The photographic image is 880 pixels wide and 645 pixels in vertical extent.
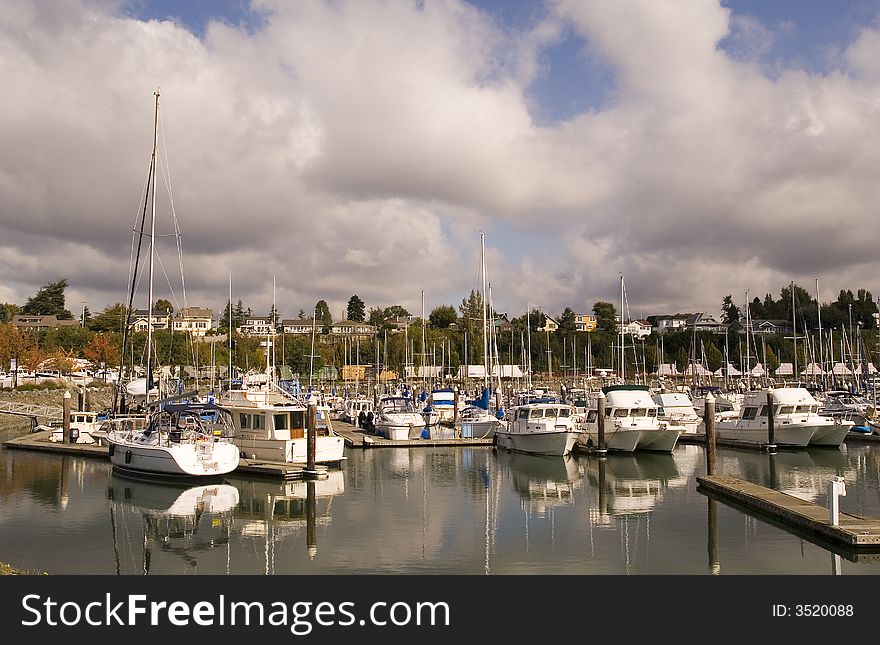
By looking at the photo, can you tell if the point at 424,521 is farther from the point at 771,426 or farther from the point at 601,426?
the point at 771,426

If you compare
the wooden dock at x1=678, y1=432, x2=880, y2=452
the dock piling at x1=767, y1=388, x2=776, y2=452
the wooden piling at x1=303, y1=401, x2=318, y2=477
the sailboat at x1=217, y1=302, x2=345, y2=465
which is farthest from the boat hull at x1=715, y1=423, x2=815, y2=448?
the wooden piling at x1=303, y1=401, x2=318, y2=477

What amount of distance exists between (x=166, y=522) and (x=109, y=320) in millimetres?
124243

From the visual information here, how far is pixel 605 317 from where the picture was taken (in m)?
174

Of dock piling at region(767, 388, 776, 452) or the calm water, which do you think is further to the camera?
dock piling at region(767, 388, 776, 452)

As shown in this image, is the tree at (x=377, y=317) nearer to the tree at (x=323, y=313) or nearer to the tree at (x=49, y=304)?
the tree at (x=323, y=313)

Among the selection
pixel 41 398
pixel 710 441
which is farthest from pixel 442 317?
pixel 710 441

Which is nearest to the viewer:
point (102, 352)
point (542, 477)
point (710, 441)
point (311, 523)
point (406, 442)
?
point (311, 523)

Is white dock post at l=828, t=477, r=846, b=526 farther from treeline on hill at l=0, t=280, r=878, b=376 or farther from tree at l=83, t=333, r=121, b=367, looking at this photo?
tree at l=83, t=333, r=121, b=367

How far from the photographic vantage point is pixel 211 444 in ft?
109

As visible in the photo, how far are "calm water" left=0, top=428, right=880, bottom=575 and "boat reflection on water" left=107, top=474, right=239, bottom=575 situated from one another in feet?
0.28

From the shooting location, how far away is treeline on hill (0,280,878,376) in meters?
106

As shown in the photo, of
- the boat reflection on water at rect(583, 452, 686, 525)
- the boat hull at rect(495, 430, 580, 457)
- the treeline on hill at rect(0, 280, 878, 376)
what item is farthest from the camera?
Answer: the treeline on hill at rect(0, 280, 878, 376)
